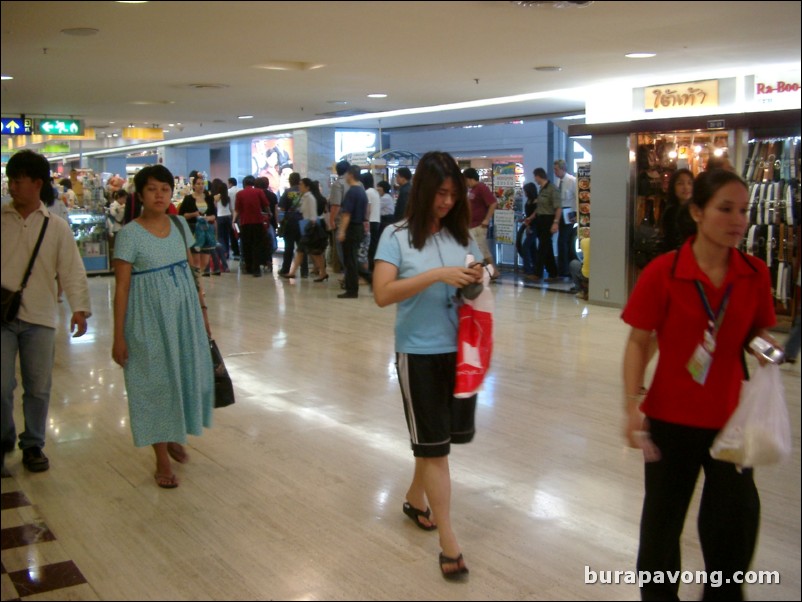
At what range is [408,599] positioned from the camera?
3.06 metres

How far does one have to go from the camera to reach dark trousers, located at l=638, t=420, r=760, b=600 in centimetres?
262

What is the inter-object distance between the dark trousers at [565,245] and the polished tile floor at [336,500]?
5695mm

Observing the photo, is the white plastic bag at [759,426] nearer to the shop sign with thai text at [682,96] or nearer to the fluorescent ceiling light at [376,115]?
the shop sign with thai text at [682,96]

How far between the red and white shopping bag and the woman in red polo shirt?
2.03 ft

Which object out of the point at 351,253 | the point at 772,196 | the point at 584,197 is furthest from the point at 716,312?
the point at 584,197

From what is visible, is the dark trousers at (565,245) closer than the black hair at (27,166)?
No

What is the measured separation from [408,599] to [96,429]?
2829 millimetres

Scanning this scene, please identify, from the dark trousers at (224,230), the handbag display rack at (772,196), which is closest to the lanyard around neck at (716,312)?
the handbag display rack at (772,196)

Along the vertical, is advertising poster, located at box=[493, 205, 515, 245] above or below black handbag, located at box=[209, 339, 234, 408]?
above

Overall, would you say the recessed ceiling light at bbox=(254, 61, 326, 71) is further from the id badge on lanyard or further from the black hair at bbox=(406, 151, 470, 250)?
the id badge on lanyard

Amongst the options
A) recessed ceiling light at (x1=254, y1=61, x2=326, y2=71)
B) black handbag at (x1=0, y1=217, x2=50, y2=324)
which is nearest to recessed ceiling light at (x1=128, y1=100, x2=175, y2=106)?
recessed ceiling light at (x1=254, y1=61, x2=326, y2=71)

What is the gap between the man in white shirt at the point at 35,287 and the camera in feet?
12.7

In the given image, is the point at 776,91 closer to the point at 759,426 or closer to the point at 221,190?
the point at 759,426

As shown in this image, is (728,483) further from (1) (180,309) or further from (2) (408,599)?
(1) (180,309)
